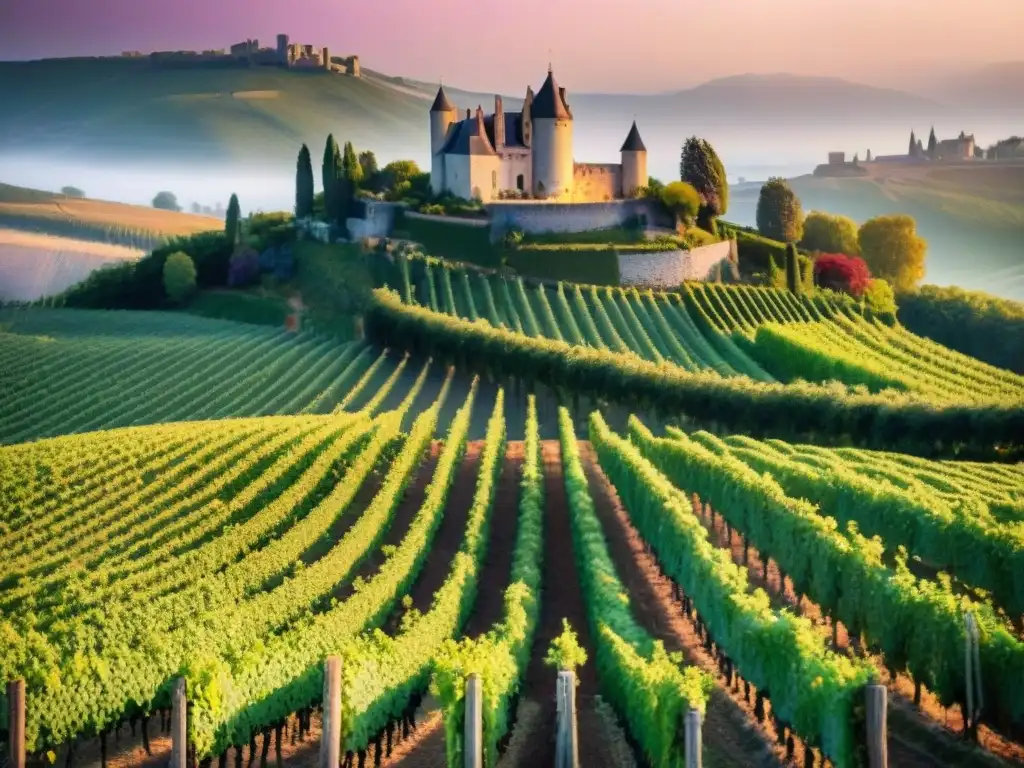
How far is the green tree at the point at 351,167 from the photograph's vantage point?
2529 inches

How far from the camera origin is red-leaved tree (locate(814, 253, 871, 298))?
69000 mm

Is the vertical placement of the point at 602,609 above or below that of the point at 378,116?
below

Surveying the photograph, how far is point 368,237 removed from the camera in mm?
61375

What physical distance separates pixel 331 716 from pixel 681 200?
52.3 metres

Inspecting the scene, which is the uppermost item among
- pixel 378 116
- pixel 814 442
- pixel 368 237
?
pixel 378 116

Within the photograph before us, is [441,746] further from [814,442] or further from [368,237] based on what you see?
[368,237]

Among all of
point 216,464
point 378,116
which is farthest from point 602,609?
point 378,116

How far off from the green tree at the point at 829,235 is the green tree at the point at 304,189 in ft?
96.6

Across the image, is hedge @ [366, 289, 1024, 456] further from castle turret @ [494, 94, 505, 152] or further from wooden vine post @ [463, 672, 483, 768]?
wooden vine post @ [463, 672, 483, 768]

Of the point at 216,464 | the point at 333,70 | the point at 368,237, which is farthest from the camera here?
the point at 333,70

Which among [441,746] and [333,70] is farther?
[333,70]

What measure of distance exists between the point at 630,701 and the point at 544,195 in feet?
172

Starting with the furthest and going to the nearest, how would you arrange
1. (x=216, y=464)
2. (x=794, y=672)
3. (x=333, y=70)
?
(x=333, y=70)
(x=216, y=464)
(x=794, y=672)

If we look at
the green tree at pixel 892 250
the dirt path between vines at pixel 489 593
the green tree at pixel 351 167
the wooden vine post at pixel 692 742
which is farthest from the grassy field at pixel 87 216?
the wooden vine post at pixel 692 742
